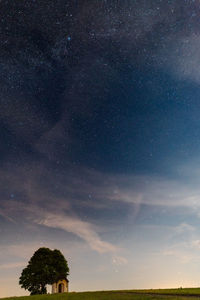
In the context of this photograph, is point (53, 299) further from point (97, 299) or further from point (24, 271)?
point (24, 271)

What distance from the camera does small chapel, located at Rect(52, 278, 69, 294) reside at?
5631 centimetres

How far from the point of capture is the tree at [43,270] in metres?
54.7

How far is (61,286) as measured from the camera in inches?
2251

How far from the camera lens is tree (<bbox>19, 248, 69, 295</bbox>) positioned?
5466 cm

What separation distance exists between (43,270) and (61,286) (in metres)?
5.75

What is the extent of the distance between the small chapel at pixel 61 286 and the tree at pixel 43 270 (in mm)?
801

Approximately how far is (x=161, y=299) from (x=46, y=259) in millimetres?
40012

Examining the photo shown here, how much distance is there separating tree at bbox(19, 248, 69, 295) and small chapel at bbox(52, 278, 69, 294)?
2.63ft

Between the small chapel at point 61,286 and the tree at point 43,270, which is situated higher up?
the tree at point 43,270

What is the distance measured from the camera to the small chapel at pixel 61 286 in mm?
56312

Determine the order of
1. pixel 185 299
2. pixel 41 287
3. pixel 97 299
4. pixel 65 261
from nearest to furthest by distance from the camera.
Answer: pixel 185 299
pixel 97 299
pixel 41 287
pixel 65 261

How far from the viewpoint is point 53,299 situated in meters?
31.9

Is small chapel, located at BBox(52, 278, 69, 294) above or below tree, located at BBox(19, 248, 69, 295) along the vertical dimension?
below

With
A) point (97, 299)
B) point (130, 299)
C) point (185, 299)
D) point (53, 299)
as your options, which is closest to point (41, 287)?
point (53, 299)
